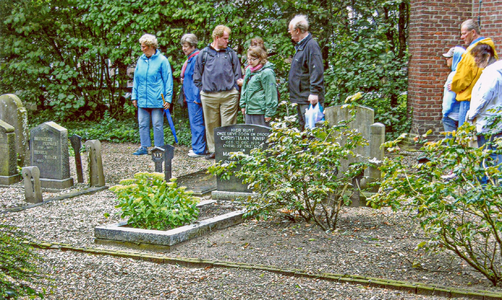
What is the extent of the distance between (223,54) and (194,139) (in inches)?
74.0

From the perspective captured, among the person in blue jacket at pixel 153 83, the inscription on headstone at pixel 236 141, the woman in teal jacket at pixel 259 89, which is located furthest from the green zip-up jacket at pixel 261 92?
the person in blue jacket at pixel 153 83

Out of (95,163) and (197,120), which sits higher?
(197,120)

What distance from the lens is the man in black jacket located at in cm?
817

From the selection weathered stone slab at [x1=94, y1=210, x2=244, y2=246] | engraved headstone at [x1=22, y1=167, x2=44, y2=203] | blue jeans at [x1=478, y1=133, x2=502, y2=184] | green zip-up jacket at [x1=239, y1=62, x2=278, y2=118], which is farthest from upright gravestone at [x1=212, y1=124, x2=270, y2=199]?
blue jeans at [x1=478, y1=133, x2=502, y2=184]

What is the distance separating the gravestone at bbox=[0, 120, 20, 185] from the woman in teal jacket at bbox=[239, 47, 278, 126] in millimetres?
3594

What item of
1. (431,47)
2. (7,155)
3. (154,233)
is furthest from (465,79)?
(7,155)

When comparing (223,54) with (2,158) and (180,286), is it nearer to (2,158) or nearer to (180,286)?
(2,158)

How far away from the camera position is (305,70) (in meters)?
8.42

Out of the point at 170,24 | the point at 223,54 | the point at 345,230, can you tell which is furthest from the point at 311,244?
the point at 170,24

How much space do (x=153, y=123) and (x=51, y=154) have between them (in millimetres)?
2639

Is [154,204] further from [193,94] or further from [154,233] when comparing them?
[193,94]

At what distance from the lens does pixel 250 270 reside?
4.88 meters

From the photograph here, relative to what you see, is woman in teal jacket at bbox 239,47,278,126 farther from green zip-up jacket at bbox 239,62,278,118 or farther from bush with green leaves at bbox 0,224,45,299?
bush with green leaves at bbox 0,224,45,299

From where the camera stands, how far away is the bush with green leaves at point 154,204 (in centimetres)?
582
